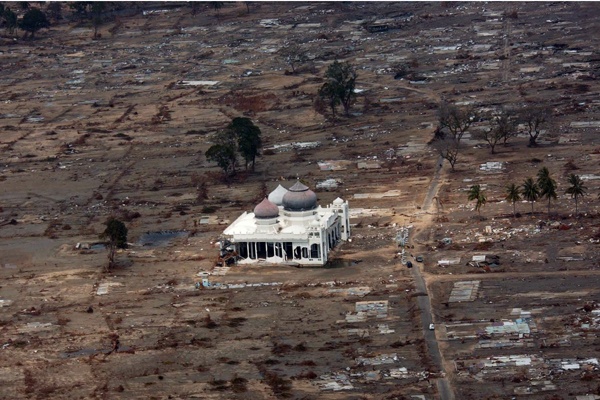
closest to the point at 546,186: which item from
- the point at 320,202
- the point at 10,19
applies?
the point at 320,202

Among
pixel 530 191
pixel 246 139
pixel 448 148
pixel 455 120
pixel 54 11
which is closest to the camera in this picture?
pixel 530 191

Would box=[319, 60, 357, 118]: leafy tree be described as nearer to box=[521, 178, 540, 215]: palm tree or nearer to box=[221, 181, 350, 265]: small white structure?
box=[521, 178, 540, 215]: palm tree

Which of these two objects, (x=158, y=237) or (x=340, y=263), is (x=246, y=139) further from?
(x=340, y=263)

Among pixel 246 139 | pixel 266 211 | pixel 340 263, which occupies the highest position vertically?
pixel 266 211

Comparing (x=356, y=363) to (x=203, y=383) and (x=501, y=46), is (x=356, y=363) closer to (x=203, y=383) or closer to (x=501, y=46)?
(x=203, y=383)

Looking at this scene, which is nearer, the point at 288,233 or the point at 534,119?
the point at 288,233

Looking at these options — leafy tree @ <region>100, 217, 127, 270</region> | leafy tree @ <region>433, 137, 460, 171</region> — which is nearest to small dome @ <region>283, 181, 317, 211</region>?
leafy tree @ <region>100, 217, 127, 270</region>
